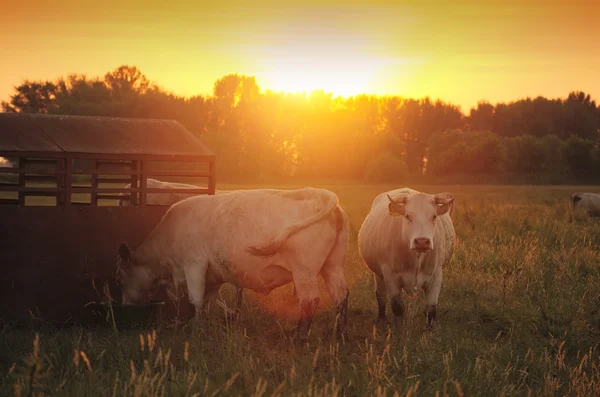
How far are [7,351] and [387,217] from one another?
17.9 ft

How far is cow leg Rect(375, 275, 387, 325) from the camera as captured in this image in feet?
33.5

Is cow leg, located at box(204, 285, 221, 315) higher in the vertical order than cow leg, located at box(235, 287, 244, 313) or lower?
higher

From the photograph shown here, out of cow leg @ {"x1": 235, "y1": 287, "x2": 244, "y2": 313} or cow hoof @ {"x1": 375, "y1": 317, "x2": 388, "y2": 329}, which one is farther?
cow leg @ {"x1": 235, "y1": 287, "x2": 244, "y2": 313}

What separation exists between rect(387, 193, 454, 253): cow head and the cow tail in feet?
2.91

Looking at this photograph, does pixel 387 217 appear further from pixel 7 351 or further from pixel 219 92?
pixel 219 92

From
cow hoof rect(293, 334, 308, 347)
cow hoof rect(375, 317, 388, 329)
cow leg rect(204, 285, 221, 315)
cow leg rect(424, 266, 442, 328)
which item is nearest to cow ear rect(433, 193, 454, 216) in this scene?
cow leg rect(424, 266, 442, 328)

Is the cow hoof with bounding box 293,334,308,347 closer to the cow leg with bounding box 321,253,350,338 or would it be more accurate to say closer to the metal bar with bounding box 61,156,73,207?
the cow leg with bounding box 321,253,350,338

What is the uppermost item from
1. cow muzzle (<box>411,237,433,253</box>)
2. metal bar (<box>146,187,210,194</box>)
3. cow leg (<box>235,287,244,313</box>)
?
metal bar (<box>146,187,210,194</box>)

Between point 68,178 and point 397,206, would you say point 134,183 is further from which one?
point 397,206

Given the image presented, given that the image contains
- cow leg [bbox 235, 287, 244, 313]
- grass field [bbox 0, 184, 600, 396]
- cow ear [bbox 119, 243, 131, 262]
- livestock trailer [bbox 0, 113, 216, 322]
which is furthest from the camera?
cow leg [bbox 235, 287, 244, 313]

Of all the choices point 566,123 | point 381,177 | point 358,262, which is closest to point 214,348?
point 358,262

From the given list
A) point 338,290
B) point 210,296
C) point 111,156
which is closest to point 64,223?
point 111,156

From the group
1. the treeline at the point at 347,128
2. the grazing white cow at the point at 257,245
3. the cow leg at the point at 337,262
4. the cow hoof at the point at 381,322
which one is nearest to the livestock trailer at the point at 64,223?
the grazing white cow at the point at 257,245

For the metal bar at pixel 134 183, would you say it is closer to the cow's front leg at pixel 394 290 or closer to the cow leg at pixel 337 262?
the cow leg at pixel 337 262
